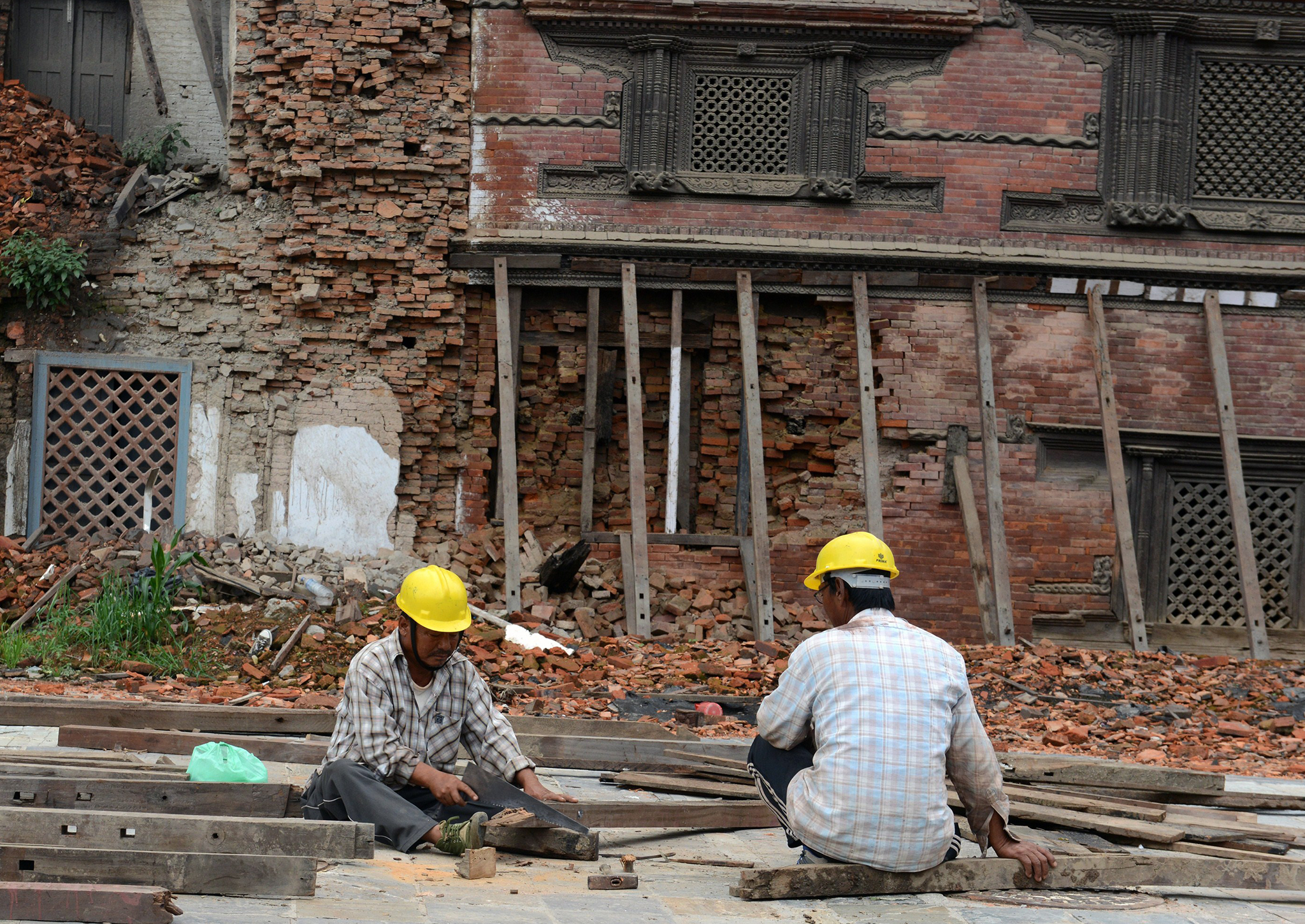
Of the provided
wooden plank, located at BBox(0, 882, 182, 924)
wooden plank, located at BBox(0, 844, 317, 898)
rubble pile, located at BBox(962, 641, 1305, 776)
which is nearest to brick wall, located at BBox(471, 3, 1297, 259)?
→ rubble pile, located at BBox(962, 641, 1305, 776)

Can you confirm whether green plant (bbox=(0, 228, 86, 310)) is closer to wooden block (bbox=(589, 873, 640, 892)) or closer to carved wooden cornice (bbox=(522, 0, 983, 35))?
carved wooden cornice (bbox=(522, 0, 983, 35))

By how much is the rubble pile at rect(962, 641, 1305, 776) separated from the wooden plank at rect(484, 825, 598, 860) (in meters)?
4.40

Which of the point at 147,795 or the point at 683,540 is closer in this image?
the point at 147,795

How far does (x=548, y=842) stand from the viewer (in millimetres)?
5004

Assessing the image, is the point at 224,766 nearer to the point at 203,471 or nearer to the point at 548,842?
the point at 548,842

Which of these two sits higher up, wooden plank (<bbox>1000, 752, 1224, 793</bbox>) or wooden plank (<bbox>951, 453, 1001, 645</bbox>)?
wooden plank (<bbox>951, 453, 1001, 645</bbox>)

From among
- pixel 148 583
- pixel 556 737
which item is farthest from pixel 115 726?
pixel 148 583

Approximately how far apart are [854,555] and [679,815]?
67.4 inches

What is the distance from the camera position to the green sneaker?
482cm

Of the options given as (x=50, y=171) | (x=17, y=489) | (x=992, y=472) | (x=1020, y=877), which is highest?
(x=50, y=171)

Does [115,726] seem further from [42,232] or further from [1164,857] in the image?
[42,232]

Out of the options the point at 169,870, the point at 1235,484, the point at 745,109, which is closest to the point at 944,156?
the point at 745,109

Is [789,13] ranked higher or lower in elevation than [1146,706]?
higher

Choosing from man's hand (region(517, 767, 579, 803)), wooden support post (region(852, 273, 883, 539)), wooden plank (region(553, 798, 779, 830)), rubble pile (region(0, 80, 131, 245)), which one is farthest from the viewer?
rubble pile (region(0, 80, 131, 245))
